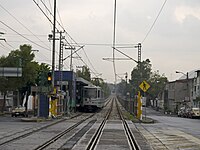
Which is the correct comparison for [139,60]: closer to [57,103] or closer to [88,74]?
[57,103]

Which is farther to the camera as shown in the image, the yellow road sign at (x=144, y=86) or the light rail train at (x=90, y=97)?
the light rail train at (x=90, y=97)

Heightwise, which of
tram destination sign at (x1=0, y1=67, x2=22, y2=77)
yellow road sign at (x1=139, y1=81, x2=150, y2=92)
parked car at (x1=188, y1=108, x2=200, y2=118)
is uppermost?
tram destination sign at (x1=0, y1=67, x2=22, y2=77)


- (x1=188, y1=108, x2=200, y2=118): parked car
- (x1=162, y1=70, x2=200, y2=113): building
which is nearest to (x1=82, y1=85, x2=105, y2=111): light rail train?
(x1=188, y1=108, x2=200, y2=118): parked car

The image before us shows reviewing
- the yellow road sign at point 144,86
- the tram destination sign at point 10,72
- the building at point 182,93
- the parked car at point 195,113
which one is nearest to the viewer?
the yellow road sign at point 144,86

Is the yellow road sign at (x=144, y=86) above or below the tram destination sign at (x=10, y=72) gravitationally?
below

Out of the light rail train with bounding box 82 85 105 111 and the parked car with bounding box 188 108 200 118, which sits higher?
the light rail train with bounding box 82 85 105 111

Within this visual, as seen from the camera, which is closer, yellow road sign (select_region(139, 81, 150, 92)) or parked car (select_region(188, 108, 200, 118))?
yellow road sign (select_region(139, 81, 150, 92))

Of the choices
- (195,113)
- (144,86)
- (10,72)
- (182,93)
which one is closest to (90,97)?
(10,72)

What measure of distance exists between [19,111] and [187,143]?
33.8 meters

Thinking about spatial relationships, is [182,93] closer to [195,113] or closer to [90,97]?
[195,113]

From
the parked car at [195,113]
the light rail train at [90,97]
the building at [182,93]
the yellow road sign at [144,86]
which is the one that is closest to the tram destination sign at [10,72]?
the light rail train at [90,97]

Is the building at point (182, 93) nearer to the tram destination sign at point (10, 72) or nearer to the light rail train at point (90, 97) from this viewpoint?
the light rail train at point (90, 97)

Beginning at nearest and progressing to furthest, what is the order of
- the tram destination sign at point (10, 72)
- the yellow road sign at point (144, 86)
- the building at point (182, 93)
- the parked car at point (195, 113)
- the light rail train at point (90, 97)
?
the yellow road sign at point (144, 86) → the tram destination sign at point (10, 72) → the light rail train at point (90, 97) → the parked car at point (195, 113) → the building at point (182, 93)

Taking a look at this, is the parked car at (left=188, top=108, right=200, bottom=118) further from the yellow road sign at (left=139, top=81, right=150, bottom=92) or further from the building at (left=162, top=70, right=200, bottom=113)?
the yellow road sign at (left=139, top=81, right=150, bottom=92)
